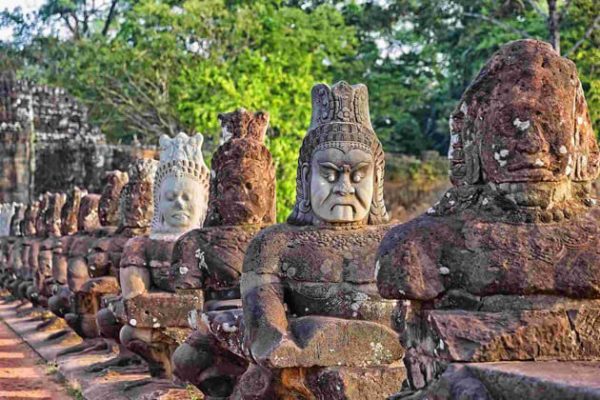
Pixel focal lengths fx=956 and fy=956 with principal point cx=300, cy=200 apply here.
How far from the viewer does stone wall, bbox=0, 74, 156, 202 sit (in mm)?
26875

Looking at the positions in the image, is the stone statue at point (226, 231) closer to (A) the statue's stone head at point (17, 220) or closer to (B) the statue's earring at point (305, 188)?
(B) the statue's earring at point (305, 188)

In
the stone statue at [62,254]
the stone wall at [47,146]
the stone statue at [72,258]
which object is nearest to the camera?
the stone statue at [72,258]

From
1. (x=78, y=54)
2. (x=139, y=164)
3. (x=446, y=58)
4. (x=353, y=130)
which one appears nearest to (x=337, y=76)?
(x=446, y=58)

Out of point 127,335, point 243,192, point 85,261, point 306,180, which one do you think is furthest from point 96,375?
point 306,180

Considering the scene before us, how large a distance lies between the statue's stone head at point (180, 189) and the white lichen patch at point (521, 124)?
173 inches

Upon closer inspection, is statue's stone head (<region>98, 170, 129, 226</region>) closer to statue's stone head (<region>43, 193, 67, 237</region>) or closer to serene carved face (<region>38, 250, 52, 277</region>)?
serene carved face (<region>38, 250, 52, 277</region>)

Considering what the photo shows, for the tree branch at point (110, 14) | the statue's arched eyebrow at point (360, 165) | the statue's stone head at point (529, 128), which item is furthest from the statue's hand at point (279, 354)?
the tree branch at point (110, 14)

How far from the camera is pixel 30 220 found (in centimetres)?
1812

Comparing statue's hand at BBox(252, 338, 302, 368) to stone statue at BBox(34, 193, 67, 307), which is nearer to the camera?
statue's hand at BBox(252, 338, 302, 368)

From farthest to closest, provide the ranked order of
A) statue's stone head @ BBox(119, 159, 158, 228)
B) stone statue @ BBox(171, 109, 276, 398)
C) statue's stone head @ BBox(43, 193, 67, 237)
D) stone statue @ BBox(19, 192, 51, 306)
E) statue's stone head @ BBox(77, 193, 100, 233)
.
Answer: statue's stone head @ BBox(43, 193, 67, 237) → stone statue @ BBox(19, 192, 51, 306) → statue's stone head @ BBox(77, 193, 100, 233) → statue's stone head @ BBox(119, 159, 158, 228) → stone statue @ BBox(171, 109, 276, 398)

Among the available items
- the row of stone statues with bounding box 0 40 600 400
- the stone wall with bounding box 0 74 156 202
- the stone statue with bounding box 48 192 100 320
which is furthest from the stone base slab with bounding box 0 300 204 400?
the stone wall with bounding box 0 74 156 202

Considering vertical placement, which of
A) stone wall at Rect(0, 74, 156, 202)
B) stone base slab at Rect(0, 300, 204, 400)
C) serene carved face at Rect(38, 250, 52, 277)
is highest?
stone wall at Rect(0, 74, 156, 202)

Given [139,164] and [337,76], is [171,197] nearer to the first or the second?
[139,164]

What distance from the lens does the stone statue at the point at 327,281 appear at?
14.5 ft
